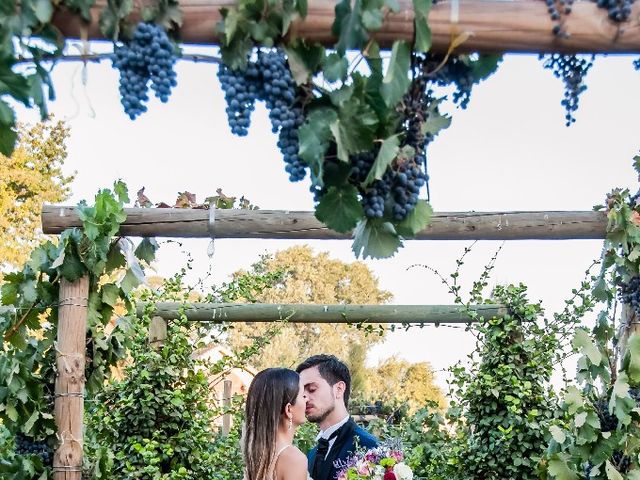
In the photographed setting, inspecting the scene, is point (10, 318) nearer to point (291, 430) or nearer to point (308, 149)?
point (291, 430)

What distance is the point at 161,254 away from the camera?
5129 mm

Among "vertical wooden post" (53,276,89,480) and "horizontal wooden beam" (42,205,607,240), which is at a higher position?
"horizontal wooden beam" (42,205,607,240)

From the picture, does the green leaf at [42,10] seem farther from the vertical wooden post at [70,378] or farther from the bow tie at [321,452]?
the bow tie at [321,452]

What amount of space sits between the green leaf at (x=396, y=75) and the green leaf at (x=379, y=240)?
0.98ft

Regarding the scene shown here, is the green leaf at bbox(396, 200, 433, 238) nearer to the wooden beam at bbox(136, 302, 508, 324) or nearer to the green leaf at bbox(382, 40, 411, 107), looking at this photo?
the green leaf at bbox(382, 40, 411, 107)

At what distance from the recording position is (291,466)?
156 inches

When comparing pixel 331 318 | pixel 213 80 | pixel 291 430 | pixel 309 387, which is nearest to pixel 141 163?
pixel 331 318

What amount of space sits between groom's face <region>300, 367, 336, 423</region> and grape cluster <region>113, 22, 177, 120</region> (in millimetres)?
3366

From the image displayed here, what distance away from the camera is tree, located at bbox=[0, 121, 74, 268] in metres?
18.0

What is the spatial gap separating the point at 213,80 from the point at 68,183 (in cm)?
1794

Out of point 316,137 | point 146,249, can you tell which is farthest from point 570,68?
point 146,249

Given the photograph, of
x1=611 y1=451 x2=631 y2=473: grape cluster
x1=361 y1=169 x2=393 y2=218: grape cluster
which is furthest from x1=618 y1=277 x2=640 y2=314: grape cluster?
x1=361 y1=169 x2=393 y2=218: grape cluster

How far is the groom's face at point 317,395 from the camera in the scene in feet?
17.1

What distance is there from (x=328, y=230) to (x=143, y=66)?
9.49ft
